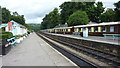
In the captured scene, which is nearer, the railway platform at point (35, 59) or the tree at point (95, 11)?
the railway platform at point (35, 59)

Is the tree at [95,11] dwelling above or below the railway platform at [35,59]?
above

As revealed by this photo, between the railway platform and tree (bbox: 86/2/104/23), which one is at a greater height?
tree (bbox: 86/2/104/23)

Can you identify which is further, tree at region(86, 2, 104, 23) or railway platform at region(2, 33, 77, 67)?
tree at region(86, 2, 104, 23)

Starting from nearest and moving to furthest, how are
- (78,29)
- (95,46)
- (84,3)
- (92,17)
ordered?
(95,46) → (78,29) → (84,3) → (92,17)

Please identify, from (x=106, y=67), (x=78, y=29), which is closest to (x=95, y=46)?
(x=106, y=67)

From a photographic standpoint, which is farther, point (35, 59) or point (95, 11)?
point (95, 11)

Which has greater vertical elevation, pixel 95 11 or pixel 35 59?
pixel 95 11

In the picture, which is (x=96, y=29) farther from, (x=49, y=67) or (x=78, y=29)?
(x=49, y=67)

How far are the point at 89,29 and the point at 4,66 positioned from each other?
21.6 meters

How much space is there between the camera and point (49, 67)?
562 cm

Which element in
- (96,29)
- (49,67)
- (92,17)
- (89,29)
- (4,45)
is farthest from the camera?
(92,17)

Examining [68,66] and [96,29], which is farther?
[96,29]

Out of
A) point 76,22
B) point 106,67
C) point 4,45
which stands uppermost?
point 76,22

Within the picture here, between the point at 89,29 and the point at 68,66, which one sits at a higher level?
the point at 89,29
